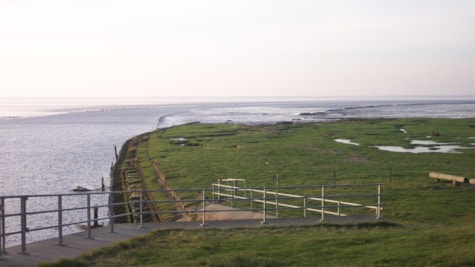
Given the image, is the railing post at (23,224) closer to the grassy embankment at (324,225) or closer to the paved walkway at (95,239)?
the paved walkway at (95,239)

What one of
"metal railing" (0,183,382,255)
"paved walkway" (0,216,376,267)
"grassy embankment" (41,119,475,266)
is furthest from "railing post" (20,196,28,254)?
"metal railing" (0,183,382,255)

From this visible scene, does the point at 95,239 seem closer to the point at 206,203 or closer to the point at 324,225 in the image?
the point at 324,225

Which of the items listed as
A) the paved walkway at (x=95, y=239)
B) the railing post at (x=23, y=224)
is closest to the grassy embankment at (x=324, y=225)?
the paved walkway at (x=95, y=239)

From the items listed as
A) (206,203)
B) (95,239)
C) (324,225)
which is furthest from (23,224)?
(206,203)

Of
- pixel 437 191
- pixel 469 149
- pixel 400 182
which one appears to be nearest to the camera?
pixel 437 191

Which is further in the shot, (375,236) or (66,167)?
(66,167)

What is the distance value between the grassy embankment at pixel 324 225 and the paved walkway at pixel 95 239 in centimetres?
98

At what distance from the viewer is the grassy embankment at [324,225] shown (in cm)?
1357

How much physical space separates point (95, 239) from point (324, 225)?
7109mm

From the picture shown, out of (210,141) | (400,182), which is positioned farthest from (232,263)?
(210,141)

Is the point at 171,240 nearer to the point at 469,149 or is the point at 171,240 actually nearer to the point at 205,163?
the point at 205,163

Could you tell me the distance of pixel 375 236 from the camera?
16656 millimetres

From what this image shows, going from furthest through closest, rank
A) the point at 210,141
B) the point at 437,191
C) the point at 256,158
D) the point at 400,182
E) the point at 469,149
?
the point at 210,141 < the point at 469,149 < the point at 256,158 < the point at 400,182 < the point at 437,191

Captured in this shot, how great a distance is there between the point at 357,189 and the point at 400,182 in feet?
12.3
